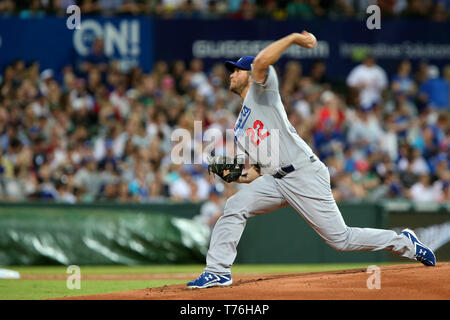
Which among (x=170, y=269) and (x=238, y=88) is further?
(x=170, y=269)

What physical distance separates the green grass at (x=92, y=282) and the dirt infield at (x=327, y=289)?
4.91ft

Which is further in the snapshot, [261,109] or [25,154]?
[25,154]

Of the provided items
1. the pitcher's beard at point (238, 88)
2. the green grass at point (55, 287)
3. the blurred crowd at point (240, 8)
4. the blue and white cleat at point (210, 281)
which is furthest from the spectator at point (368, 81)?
the blue and white cleat at point (210, 281)

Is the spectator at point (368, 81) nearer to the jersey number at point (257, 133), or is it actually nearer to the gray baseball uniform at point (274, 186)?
the gray baseball uniform at point (274, 186)

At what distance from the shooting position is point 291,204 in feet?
22.9

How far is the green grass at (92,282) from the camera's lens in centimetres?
821

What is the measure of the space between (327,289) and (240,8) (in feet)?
39.7

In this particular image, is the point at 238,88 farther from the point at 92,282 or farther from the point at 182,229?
the point at 182,229

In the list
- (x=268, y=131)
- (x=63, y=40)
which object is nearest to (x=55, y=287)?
(x=268, y=131)

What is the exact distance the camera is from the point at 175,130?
15352 millimetres
